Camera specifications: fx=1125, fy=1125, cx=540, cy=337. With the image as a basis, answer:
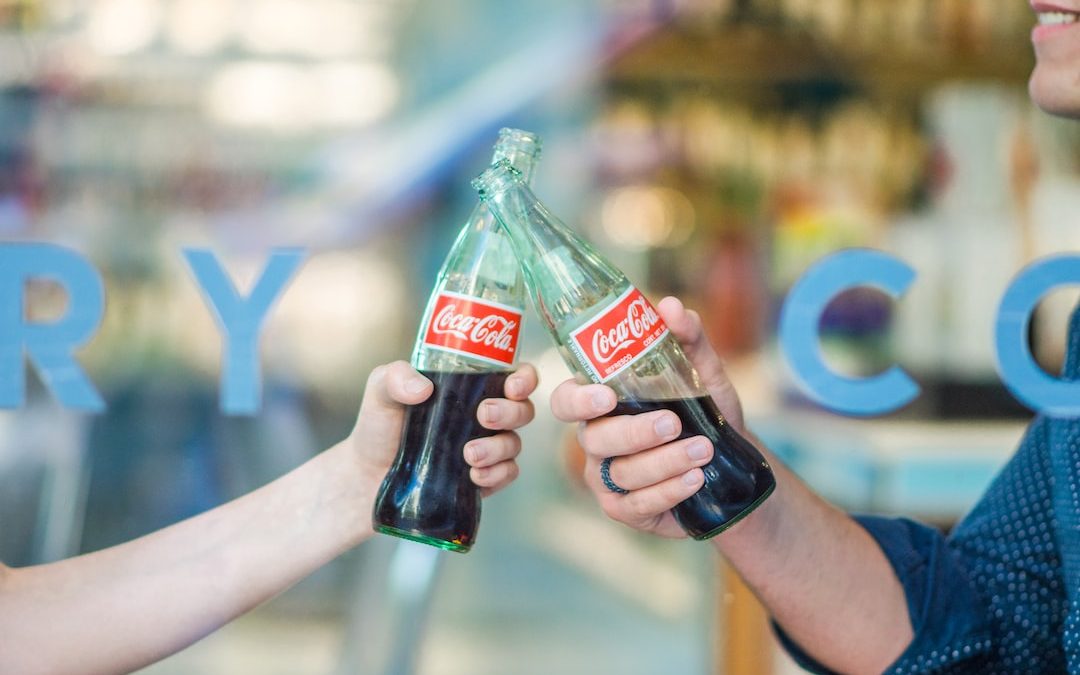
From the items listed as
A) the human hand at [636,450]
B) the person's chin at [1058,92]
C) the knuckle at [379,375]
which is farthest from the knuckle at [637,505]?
the person's chin at [1058,92]

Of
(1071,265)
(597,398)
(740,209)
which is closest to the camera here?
(597,398)

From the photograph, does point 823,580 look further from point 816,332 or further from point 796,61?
point 796,61

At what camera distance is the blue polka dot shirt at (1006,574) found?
100cm

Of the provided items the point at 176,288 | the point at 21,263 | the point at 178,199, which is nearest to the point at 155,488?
the point at 176,288

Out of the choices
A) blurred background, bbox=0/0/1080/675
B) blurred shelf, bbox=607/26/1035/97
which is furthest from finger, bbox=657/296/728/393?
blurred shelf, bbox=607/26/1035/97

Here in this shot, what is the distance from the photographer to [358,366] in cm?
300

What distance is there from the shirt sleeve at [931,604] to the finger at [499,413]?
1.27 ft

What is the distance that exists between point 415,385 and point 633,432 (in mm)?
163

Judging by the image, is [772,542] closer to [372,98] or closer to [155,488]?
[155,488]

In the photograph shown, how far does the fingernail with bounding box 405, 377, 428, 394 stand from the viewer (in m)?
0.81

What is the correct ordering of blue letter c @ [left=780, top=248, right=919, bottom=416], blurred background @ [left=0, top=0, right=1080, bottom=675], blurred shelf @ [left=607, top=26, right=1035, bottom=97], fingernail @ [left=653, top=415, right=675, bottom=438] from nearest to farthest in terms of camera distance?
1. fingernail @ [left=653, top=415, right=675, bottom=438]
2. blue letter c @ [left=780, top=248, right=919, bottom=416]
3. blurred background @ [left=0, top=0, right=1080, bottom=675]
4. blurred shelf @ [left=607, top=26, right=1035, bottom=97]

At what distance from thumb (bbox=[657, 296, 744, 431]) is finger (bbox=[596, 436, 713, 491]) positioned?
0.38ft

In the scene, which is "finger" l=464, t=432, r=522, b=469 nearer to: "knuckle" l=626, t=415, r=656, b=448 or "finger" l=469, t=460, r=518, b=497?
"finger" l=469, t=460, r=518, b=497

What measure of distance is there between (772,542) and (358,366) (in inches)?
84.5
